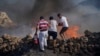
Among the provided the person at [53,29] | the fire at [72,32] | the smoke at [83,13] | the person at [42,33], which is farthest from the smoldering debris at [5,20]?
the person at [42,33]

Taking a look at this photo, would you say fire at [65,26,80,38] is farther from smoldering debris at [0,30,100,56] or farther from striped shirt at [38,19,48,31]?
striped shirt at [38,19,48,31]

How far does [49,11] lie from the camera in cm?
2111

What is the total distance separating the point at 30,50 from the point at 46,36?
1161 mm

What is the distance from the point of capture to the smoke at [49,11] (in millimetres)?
19891

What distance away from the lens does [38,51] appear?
51.7ft

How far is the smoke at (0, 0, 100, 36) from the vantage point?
19891 mm

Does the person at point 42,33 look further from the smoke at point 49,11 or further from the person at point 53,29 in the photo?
the smoke at point 49,11

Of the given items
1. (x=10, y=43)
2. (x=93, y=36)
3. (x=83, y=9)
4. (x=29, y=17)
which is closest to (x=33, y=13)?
(x=29, y=17)

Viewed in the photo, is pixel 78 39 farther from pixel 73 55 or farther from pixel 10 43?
pixel 10 43

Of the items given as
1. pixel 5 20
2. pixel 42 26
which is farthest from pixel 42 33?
pixel 5 20

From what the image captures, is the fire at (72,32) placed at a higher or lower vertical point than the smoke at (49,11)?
lower

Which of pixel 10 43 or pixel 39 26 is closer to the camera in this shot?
pixel 39 26

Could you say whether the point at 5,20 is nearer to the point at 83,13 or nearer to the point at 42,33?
the point at 83,13

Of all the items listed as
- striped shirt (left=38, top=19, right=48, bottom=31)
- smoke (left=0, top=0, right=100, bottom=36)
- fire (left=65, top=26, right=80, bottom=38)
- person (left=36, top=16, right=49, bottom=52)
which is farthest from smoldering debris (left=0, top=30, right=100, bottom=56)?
smoke (left=0, top=0, right=100, bottom=36)
